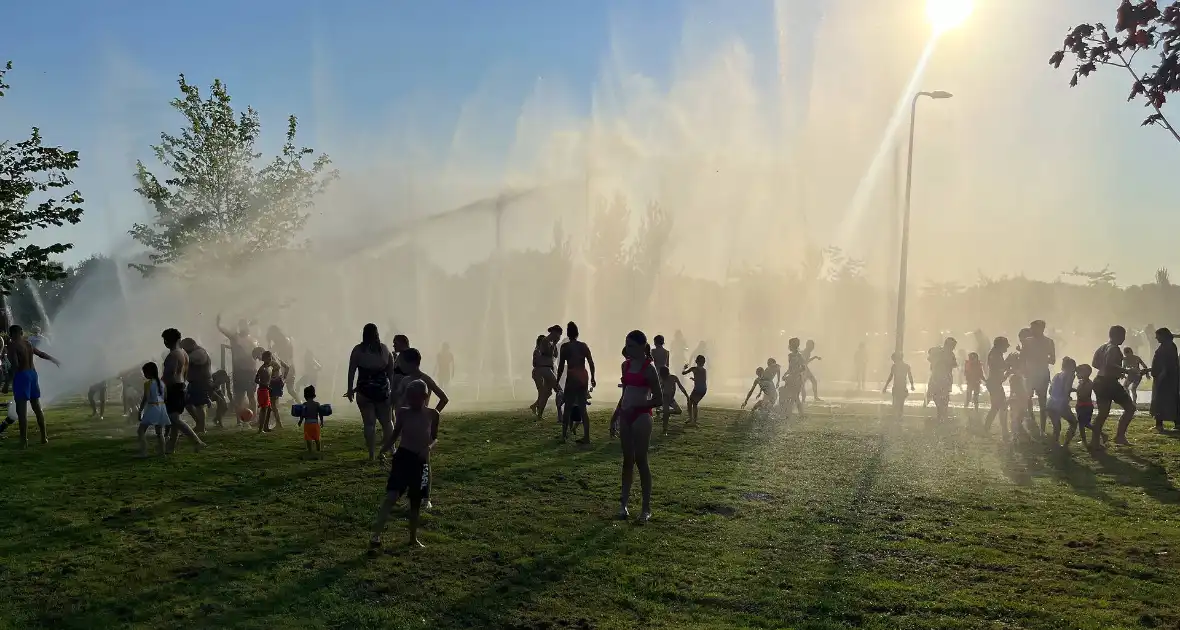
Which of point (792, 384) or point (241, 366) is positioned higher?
point (241, 366)

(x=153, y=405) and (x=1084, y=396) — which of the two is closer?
(x=153, y=405)

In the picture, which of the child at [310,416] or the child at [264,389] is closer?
the child at [310,416]

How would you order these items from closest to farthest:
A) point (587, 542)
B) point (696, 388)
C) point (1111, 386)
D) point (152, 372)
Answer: point (587, 542), point (152, 372), point (1111, 386), point (696, 388)

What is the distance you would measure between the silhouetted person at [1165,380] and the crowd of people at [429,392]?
21 mm

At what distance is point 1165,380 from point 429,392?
1538cm

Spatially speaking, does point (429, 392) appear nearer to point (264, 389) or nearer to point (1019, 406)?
point (264, 389)

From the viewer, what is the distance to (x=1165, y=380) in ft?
56.9

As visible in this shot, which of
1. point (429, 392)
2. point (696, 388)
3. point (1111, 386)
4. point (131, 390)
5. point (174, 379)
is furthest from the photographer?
point (131, 390)

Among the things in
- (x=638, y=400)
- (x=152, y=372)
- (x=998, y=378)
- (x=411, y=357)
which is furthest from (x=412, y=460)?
(x=998, y=378)

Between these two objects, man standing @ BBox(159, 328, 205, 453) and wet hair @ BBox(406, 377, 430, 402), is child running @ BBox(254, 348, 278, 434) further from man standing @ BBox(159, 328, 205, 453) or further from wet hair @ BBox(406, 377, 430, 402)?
wet hair @ BBox(406, 377, 430, 402)

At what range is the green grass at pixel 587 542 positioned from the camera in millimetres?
7180

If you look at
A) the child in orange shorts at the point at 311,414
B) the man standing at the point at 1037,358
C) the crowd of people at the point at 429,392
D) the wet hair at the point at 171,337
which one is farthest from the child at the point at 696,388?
the wet hair at the point at 171,337

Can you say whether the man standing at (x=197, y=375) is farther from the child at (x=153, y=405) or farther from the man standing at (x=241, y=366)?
the man standing at (x=241, y=366)

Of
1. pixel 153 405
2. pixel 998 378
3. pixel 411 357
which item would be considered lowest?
pixel 153 405
